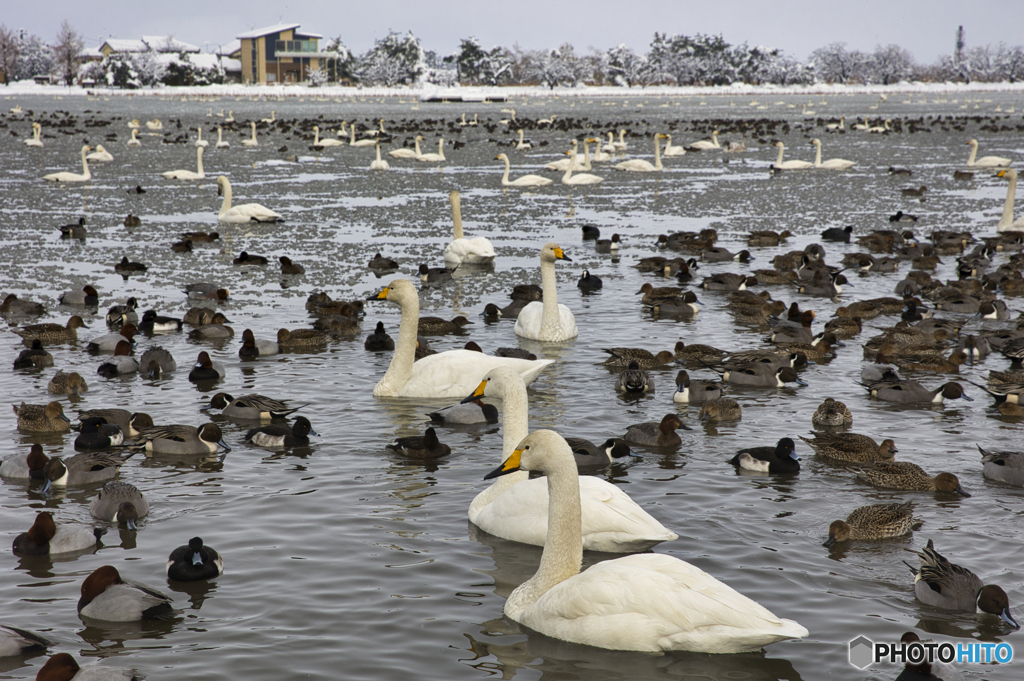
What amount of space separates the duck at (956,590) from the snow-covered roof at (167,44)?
169 meters

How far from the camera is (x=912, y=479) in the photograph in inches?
328

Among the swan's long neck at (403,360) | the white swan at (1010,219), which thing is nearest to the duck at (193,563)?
the swan's long neck at (403,360)

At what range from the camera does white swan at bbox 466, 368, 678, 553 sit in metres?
6.98

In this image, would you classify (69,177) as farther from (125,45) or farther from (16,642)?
(125,45)

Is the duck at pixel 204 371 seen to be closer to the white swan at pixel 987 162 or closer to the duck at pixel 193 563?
the duck at pixel 193 563

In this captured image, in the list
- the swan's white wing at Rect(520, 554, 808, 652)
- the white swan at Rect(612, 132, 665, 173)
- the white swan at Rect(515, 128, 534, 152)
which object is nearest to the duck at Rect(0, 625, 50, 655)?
the swan's white wing at Rect(520, 554, 808, 652)

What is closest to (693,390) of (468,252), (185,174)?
(468,252)

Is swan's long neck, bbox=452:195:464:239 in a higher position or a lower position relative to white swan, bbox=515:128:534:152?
lower

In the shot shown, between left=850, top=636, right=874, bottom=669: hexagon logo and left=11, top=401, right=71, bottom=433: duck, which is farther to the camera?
left=11, top=401, right=71, bottom=433: duck

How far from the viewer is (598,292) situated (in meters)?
17.3

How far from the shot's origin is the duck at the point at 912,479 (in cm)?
830

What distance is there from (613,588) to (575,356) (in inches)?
300

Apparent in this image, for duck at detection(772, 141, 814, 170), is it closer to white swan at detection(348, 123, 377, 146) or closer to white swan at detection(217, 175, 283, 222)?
white swan at detection(217, 175, 283, 222)

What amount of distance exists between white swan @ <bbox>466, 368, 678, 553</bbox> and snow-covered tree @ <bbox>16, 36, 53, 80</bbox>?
156514 millimetres
